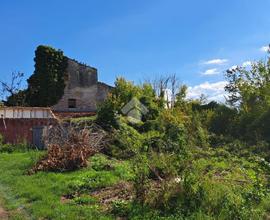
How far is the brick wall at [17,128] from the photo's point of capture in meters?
26.9

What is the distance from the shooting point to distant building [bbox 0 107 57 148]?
86.3 feet

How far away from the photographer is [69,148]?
50.7 ft

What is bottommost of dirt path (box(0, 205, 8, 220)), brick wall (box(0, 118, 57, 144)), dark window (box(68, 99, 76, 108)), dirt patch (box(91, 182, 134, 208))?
dirt path (box(0, 205, 8, 220))

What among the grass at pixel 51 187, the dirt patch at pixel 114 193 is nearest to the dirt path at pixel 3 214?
the grass at pixel 51 187

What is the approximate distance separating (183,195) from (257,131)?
46.8 feet

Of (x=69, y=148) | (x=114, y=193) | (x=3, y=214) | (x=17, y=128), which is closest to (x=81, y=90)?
(x=17, y=128)

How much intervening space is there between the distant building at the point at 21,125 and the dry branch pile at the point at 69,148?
9.35m

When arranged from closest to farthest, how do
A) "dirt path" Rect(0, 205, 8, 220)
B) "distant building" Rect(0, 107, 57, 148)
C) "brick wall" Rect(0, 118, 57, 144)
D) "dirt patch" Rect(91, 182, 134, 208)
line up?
"dirt path" Rect(0, 205, 8, 220) → "dirt patch" Rect(91, 182, 134, 208) → "distant building" Rect(0, 107, 57, 148) → "brick wall" Rect(0, 118, 57, 144)

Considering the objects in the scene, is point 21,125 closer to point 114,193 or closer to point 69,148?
point 69,148

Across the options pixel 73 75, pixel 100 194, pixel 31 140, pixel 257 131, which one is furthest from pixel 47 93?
pixel 100 194

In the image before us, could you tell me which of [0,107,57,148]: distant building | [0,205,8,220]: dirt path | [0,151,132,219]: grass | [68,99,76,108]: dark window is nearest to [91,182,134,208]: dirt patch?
[0,151,132,219]: grass

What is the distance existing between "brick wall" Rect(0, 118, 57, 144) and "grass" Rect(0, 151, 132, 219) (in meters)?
10.2

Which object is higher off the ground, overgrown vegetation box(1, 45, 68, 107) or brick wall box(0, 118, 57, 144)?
overgrown vegetation box(1, 45, 68, 107)

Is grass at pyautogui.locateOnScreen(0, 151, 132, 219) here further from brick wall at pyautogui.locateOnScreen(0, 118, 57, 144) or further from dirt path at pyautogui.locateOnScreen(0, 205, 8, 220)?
brick wall at pyautogui.locateOnScreen(0, 118, 57, 144)
